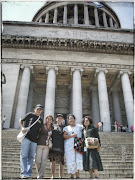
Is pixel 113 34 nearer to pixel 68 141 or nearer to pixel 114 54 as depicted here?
pixel 114 54

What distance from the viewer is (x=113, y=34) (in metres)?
20.9

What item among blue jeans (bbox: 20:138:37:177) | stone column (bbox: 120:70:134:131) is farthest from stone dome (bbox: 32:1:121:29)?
blue jeans (bbox: 20:138:37:177)

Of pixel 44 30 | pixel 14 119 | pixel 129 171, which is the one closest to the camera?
pixel 129 171

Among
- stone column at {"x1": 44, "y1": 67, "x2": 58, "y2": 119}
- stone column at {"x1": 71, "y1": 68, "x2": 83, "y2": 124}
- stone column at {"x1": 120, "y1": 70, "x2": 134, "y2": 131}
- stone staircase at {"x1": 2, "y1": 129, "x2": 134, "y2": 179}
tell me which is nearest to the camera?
stone staircase at {"x1": 2, "y1": 129, "x2": 134, "y2": 179}

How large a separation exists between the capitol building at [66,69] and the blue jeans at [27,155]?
35.1 feet

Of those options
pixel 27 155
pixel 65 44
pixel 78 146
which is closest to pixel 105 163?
pixel 78 146

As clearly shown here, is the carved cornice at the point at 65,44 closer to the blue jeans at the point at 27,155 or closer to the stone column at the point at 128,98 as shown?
the stone column at the point at 128,98

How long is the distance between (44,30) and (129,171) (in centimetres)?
1905

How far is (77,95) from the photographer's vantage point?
16.2m

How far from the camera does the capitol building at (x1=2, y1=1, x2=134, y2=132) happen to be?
15.8m

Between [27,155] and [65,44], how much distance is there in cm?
1532

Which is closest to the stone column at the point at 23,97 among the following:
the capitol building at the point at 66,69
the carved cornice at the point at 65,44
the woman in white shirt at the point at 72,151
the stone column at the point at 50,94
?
the capitol building at the point at 66,69

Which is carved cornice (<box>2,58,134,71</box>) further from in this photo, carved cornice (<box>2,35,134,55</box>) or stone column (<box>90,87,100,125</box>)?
stone column (<box>90,87,100,125</box>)

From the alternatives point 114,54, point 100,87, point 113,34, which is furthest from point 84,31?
point 100,87
